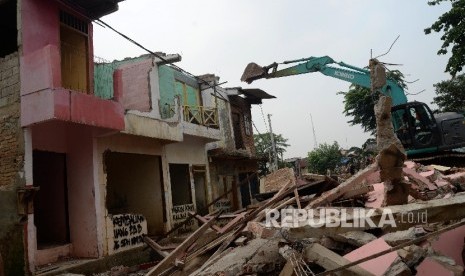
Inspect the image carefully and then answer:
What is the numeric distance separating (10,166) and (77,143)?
2193 millimetres

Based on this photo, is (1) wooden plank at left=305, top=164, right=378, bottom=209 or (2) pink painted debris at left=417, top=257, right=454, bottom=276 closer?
(2) pink painted debris at left=417, top=257, right=454, bottom=276

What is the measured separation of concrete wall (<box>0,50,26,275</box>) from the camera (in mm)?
7234

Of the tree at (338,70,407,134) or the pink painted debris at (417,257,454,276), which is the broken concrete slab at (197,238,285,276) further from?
the tree at (338,70,407,134)

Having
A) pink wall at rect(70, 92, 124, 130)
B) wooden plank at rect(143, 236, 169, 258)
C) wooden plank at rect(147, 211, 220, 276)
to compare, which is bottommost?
wooden plank at rect(143, 236, 169, 258)

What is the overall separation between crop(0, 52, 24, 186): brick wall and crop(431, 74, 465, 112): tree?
91.7 feet

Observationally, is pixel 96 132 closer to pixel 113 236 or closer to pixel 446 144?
pixel 113 236

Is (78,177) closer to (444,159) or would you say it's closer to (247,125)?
(444,159)

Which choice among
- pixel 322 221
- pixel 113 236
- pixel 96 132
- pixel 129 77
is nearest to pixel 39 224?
pixel 113 236

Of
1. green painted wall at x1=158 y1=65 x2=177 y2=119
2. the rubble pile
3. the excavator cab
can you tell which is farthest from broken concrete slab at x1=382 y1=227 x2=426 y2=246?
green painted wall at x1=158 y1=65 x2=177 y2=119

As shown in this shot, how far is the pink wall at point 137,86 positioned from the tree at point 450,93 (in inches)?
896

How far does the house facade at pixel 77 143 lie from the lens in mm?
7727

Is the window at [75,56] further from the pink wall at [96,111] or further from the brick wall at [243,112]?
the brick wall at [243,112]

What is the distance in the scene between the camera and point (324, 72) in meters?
12.6

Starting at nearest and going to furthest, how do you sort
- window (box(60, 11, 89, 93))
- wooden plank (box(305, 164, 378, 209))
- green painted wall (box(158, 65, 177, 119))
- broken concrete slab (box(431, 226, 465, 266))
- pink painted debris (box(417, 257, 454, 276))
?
pink painted debris (box(417, 257, 454, 276)), broken concrete slab (box(431, 226, 465, 266)), wooden plank (box(305, 164, 378, 209)), window (box(60, 11, 89, 93)), green painted wall (box(158, 65, 177, 119))
